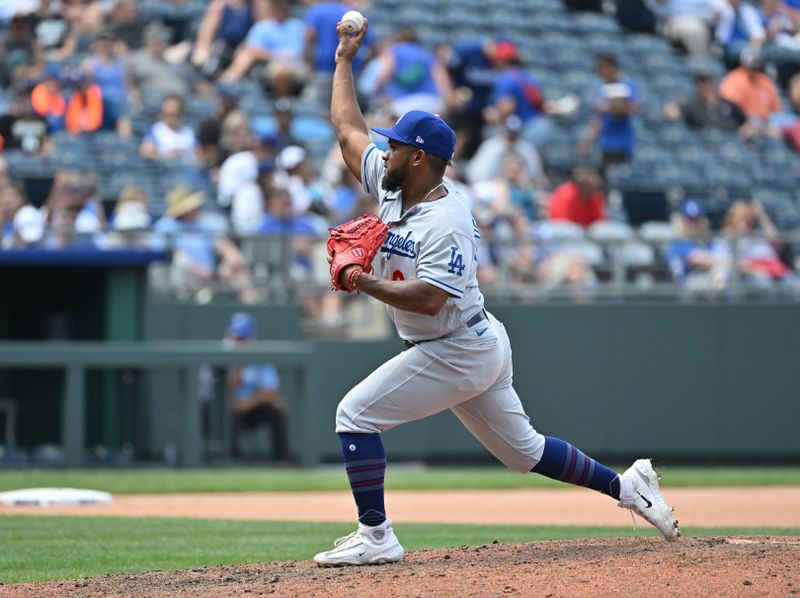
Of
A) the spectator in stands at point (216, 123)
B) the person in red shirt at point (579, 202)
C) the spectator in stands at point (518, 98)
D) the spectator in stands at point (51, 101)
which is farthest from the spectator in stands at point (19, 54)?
the person in red shirt at point (579, 202)

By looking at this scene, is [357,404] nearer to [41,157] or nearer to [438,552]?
[438,552]

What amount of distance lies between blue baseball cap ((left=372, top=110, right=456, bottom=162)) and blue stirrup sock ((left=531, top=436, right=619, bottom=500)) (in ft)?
4.31

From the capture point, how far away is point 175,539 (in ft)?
25.2

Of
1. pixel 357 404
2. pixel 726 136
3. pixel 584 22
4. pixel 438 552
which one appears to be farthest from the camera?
pixel 584 22

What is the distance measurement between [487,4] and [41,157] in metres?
7.06

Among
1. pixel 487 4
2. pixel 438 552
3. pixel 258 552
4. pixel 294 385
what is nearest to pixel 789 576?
pixel 438 552

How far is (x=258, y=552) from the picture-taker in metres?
7.00

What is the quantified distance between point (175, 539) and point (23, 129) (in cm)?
776

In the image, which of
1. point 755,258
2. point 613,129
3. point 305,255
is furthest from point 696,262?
point 305,255

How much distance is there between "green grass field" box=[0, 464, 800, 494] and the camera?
36.2ft

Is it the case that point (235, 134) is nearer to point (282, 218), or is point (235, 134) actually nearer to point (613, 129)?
point (282, 218)

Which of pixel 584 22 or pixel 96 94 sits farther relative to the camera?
pixel 584 22

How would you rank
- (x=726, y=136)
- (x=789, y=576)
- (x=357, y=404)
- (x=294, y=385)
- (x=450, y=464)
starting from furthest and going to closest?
(x=726, y=136) < (x=450, y=464) < (x=294, y=385) < (x=357, y=404) < (x=789, y=576)

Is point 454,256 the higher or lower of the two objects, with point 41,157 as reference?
lower
